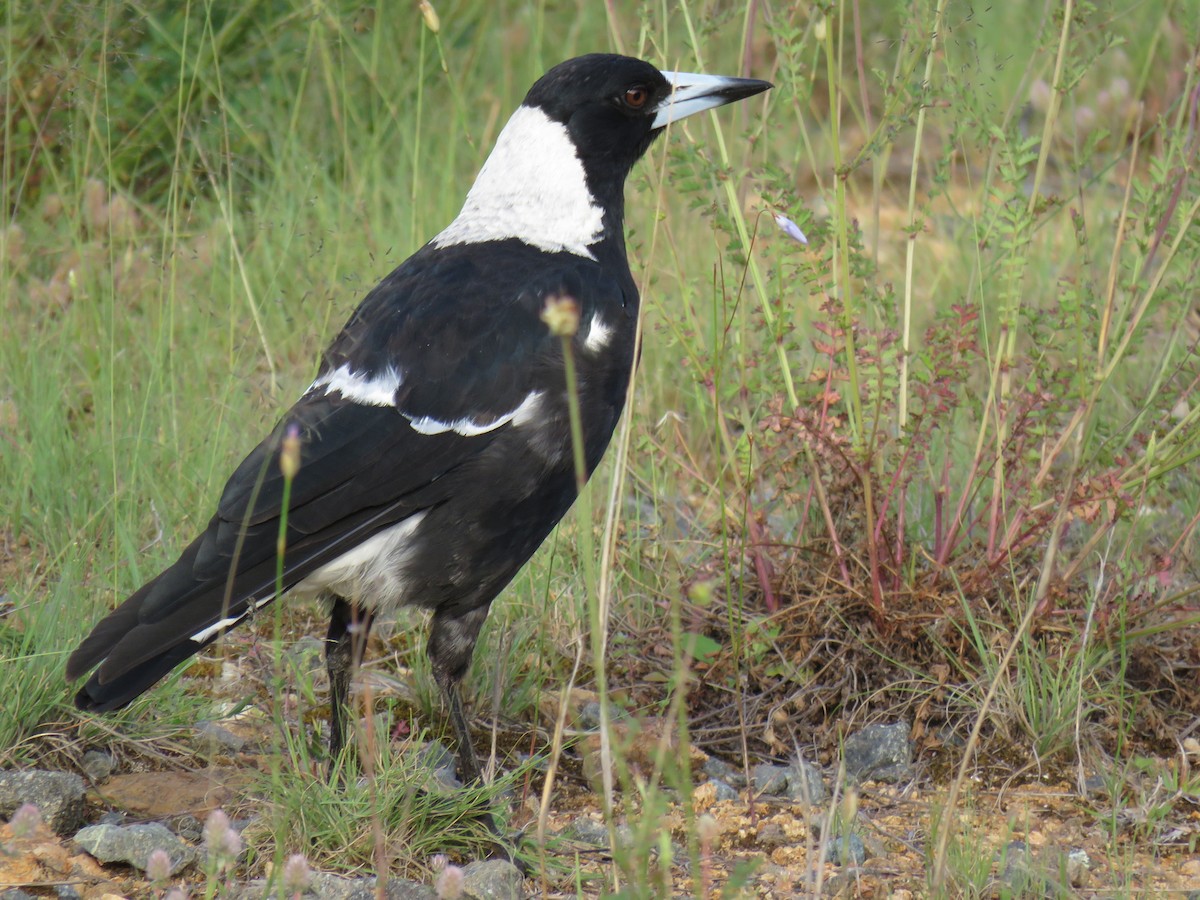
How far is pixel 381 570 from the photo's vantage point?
92.9 inches

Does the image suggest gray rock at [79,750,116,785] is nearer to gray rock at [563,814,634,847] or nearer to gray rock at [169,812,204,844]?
gray rock at [169,812,204,844]

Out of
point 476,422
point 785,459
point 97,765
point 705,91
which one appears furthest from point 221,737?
point 705,91

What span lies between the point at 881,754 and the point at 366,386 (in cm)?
106

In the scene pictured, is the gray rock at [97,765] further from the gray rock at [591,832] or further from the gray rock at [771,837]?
the gray rock at [771,837]

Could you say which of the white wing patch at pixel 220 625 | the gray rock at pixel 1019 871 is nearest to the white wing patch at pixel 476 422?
the white wing patch at pixel 220 625

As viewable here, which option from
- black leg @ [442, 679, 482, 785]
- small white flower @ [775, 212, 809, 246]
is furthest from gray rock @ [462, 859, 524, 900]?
small white flower @ [775, 212, 809, 246]

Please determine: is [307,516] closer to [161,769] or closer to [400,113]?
[161,769]

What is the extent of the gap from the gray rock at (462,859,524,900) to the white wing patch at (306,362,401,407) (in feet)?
2.42

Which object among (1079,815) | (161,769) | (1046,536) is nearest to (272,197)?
(161,769)

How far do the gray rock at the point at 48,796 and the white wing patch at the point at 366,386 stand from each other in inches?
27.9

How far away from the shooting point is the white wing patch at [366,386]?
7.74 feet

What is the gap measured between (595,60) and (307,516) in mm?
1097

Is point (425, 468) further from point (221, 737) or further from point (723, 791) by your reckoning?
point (723, 791)

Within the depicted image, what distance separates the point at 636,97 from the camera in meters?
2.82
